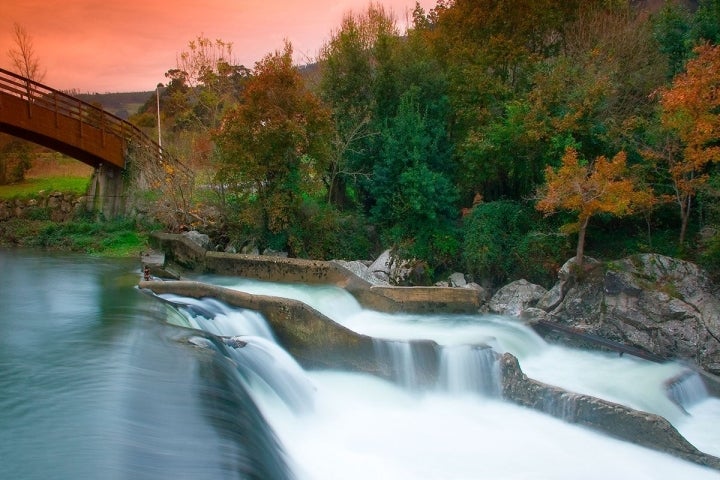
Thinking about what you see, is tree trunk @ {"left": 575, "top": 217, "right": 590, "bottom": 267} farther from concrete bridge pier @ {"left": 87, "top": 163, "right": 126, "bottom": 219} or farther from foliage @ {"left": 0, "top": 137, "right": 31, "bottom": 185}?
foliage @ {"left": 0, "top": 137, "right": 31, "bottom": 185}

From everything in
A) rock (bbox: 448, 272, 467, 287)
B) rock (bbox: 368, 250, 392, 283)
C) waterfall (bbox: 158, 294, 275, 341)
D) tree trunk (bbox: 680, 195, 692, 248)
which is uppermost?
tree trunk (bbox: 680, 195, 692, 248)

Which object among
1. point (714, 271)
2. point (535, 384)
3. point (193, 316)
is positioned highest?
point (714, 271)

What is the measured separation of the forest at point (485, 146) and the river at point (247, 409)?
15.7ft

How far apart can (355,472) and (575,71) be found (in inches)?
590

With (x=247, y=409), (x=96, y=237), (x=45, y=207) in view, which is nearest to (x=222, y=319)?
(x=247, y=409)

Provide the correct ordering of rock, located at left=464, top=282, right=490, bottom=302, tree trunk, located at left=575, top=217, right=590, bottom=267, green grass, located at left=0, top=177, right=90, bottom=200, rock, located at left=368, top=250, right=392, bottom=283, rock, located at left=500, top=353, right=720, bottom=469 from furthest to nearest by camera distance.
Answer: green grass, located at left=0, top=177, right=90, bottom=200 → rock, located at left=368, top=250, right=392, bottom=283 → rock, located at left=464, top=282, right=490, bottom=302 → tree trunk, located at left=575, top=217, right=590, bottom=267 → rock, located at left=500, top=353, right=720, bottom=469

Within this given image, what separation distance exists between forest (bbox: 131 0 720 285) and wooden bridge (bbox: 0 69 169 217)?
2990 mm

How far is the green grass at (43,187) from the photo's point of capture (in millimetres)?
25234

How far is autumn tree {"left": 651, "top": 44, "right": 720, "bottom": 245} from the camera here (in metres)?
14.4

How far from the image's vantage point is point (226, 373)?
9.41 metres

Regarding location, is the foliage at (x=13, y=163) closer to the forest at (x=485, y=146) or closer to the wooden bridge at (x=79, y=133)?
the wooden bridge at (x=79, y=133)

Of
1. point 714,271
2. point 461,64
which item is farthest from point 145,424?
point 461,64

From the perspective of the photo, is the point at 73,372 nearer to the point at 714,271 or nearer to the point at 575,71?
the point at 714,271

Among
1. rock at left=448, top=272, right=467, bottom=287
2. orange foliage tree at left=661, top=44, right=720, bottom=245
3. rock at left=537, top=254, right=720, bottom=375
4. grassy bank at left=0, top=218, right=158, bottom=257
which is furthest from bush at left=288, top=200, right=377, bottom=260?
orange foliage tree at left=661, top=44, right=720, bottom=245
